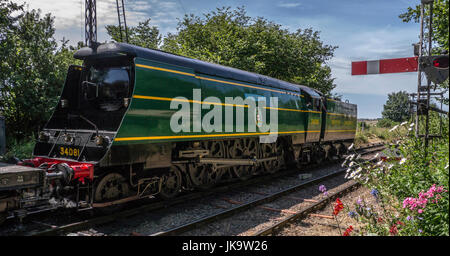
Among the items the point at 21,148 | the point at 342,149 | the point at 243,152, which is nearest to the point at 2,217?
the point at 243,152

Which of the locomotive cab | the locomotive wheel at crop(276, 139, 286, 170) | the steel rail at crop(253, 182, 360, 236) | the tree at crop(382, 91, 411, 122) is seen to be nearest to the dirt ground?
the steel rail at crop(253, 182, 360, 236)

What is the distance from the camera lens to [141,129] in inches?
260

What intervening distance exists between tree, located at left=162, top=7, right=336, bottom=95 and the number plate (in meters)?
12.9

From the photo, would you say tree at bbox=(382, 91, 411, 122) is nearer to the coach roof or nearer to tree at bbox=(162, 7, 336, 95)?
tree at bbox=(162, 7, 336, 95)

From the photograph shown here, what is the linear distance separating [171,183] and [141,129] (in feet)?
6.62

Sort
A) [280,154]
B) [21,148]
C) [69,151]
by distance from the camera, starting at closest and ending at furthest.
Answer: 1. [69,151]
2. [280,154]
3. [21,148]

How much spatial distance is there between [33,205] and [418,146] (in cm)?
753

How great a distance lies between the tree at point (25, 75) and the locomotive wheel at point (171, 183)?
32.4 ft

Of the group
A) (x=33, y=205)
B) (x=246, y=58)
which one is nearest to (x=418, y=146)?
(x=33, y=205)

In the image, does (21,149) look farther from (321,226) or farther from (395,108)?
(395,108)

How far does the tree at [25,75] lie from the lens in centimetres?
1463

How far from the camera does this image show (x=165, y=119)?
7.12 meters

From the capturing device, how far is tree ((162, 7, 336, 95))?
69.4 feet
